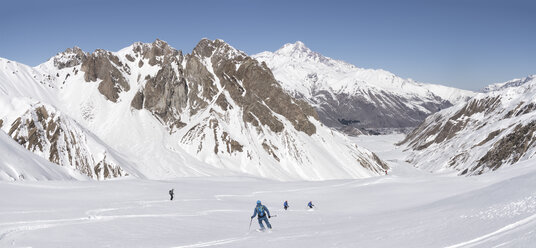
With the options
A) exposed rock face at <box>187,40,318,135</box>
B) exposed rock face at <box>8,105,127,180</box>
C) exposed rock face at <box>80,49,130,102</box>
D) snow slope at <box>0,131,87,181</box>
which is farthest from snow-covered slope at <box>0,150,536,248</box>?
exposed rock face at <box>80,49,130,102</box>

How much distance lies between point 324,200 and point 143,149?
11473 cm

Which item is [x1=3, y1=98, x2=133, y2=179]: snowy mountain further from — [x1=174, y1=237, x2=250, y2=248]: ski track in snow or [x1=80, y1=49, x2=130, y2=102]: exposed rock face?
[x1=174, y1=237, x2=250, y2=248]: ski track in snow

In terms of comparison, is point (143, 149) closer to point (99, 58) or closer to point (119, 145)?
point (119, 145)

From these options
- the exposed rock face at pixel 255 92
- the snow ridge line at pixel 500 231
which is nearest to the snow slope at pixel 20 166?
the snow ridge line at pixel 500 231

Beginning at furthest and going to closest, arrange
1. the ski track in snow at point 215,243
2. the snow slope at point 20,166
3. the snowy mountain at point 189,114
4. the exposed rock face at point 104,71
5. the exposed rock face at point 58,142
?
1. the exposed rock face at point 104,71
2. the snowy mountain at point 189,114
3. the exposed rock face at point 58,142
4. the snow slope at point 20,166
5. the ski track in snow at point 215,243

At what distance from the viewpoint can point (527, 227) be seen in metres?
12.2

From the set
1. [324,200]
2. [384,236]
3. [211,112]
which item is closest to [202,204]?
[324,200]

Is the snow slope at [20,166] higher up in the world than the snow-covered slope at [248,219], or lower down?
higher up

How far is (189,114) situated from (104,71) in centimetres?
4126

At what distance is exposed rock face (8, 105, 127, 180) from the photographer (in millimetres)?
106375

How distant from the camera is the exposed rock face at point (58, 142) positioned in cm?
10638

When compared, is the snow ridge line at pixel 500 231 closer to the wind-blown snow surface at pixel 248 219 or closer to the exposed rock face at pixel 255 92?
the wind-blown snow surface at pixel 248 219

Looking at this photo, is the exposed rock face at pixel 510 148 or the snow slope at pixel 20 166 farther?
the exposed rock face at pixel 510 148

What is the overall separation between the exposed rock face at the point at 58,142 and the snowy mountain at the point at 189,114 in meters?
8.15
